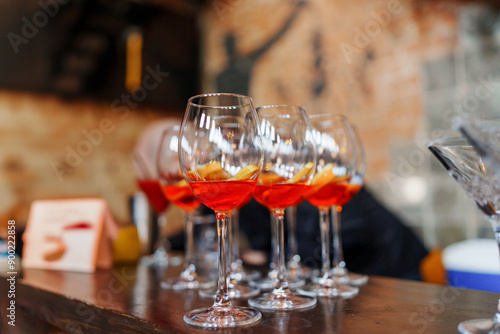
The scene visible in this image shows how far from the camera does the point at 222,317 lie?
0.59 meters

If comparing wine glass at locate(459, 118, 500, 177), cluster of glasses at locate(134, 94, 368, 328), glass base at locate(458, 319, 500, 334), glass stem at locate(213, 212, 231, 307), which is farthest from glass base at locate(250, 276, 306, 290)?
wine glass at locate(459, 118, 500, 177)

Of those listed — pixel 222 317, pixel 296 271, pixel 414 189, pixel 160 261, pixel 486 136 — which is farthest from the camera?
pixel 414 189

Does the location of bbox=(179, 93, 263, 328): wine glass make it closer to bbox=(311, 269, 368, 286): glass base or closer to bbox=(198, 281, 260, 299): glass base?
bbox=(198, 281, 260, 299): glass base

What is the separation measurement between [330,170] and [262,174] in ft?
0.54

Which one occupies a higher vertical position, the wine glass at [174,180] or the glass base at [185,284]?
the wine glass at [174,180]

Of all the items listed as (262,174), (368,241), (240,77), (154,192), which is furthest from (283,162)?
(240,77)

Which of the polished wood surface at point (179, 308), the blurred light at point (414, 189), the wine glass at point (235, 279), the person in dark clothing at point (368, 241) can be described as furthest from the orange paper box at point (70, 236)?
the blurred light at point (414, 189)

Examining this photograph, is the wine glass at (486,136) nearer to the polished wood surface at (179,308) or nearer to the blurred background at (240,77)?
the polished wood surface at (179,308)

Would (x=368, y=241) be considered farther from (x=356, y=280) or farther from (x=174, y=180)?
(x=174, y=180)

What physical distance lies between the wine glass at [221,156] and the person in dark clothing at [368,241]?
1.05 meters

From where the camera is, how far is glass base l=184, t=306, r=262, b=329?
568mm

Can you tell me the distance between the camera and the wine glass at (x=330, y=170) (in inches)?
32.1

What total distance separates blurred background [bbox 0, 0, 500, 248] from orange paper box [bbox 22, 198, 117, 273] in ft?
1.39

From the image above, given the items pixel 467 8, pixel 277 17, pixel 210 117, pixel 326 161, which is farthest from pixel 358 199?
pixel 277 17
